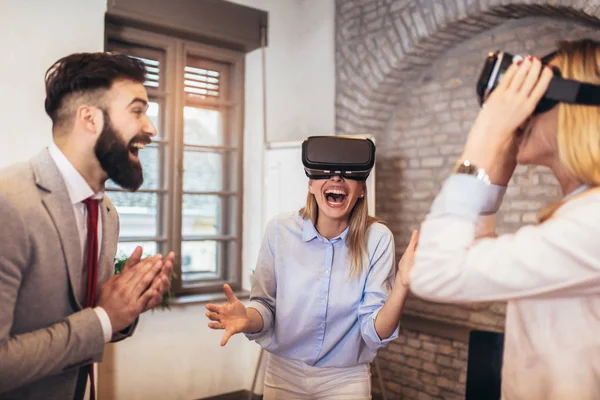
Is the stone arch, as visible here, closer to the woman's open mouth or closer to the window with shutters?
the window with shutters

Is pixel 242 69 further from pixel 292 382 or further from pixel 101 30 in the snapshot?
pixel 292 382

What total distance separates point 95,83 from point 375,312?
1.28m

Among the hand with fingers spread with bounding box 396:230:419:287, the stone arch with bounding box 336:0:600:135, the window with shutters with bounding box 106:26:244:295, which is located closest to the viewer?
the hand with fingers spread with bounding box 396:230:419:287

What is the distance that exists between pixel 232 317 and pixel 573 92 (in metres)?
1.36

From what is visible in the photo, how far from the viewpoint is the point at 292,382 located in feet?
6.76

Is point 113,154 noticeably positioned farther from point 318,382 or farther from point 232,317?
point 318,382

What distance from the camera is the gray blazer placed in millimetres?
1305

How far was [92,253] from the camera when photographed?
157 centimetres

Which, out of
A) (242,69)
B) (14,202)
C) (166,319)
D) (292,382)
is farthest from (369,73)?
(14,202)

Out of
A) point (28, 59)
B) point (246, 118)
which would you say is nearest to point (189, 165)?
point (246, 118)

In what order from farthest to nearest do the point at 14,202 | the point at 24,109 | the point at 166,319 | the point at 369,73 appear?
1. the point at 369,73
2. the point at 166,319
3. the point at 24,109
4. the point at 14,202

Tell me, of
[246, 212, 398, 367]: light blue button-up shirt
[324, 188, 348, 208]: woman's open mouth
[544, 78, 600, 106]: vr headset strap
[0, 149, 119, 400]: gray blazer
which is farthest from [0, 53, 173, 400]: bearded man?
[544, 78, 600, 106]: vr headset strap

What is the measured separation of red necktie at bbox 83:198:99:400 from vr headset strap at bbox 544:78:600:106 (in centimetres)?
128

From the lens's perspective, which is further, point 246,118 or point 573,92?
point 246,118
